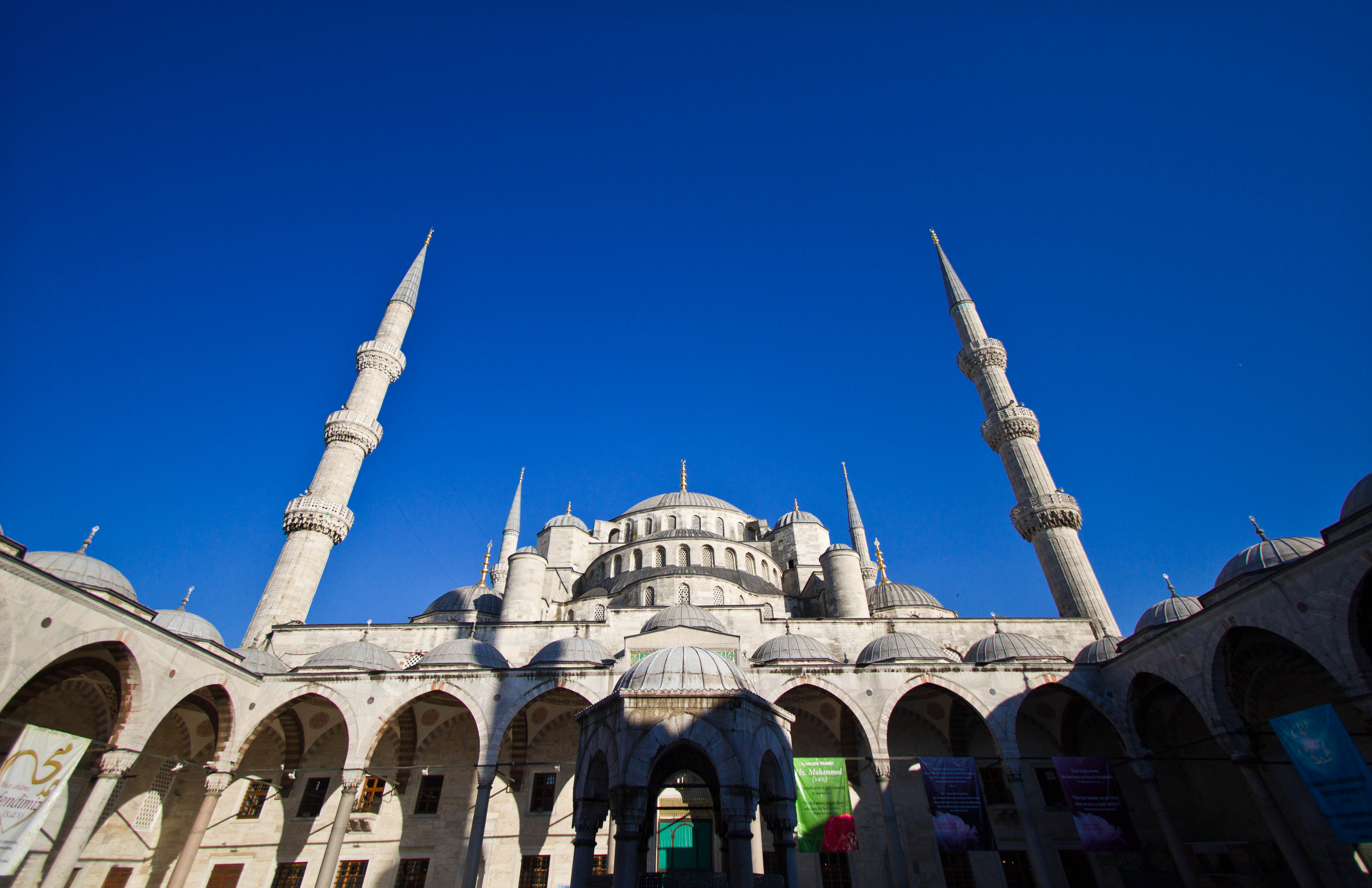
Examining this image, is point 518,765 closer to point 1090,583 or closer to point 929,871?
point 929,871

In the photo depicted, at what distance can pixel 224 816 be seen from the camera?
16625mm

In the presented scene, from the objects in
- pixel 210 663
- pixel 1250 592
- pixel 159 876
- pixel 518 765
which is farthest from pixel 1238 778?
pixel 159 876

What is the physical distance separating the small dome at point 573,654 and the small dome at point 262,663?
247 inches

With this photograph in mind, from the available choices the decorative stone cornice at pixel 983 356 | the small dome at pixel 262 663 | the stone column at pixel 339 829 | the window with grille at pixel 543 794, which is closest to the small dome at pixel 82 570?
the small dome at pixel 262 663

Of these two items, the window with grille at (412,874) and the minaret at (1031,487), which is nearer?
the window with grille at (412,874)

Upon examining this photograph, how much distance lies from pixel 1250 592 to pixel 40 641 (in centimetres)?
2032

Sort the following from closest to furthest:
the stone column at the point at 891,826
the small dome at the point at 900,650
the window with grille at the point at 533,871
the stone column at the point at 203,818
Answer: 1. the stone column at the point at 891,826
2. the stone column at the point at 203,818
3. the window with grille at the point at 533,871
4. the small dome at the point at 900,650

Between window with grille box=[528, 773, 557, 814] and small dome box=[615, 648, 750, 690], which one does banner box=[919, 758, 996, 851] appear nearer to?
small dome box=[615, 648, 750, 690]

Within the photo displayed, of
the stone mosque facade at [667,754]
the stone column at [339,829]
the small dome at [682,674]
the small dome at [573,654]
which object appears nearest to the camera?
the small dome at [682,674]

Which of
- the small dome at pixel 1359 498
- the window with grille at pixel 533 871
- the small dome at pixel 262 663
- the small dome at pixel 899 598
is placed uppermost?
the small dome at pixel 899 598

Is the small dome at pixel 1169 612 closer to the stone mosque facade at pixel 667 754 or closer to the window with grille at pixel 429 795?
the stone mosque facade at pixel 667 754

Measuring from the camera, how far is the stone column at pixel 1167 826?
13336 mm

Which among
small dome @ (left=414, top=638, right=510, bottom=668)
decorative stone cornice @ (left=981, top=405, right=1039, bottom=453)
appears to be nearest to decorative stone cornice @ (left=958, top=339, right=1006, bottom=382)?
decorative stone cornice @ (left=981, top=405, right=1039, bottom=453)

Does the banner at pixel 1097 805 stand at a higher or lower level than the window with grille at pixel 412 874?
higher
